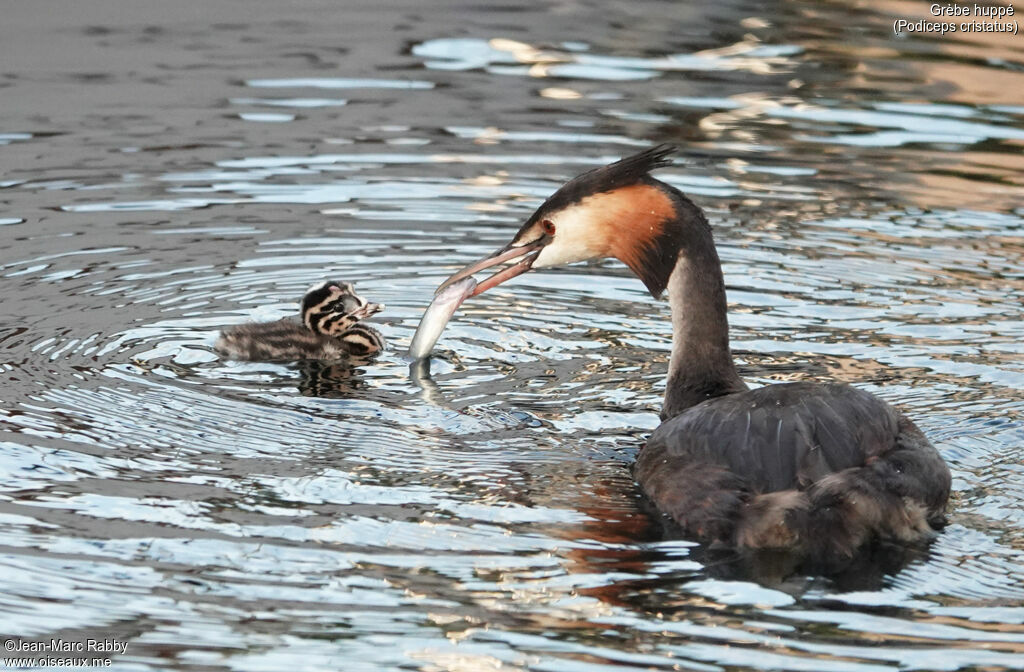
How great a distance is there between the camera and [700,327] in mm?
6738

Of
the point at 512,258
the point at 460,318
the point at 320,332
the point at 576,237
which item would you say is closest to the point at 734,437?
the point at 576,237

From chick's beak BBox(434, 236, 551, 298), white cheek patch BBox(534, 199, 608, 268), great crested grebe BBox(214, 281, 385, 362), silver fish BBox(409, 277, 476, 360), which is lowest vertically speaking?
great crested grebe BBox(214, 281, 385, 362)

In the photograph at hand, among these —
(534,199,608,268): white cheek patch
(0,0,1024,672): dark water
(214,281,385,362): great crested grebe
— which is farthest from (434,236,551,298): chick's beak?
(214,281,385,362): great crested grebe

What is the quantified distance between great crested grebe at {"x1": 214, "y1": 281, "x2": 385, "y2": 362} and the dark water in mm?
100

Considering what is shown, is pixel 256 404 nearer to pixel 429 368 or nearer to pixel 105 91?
pixel 429 368

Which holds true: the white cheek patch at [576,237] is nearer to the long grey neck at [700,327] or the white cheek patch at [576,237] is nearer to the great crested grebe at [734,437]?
the great crested grebe at [734,437]

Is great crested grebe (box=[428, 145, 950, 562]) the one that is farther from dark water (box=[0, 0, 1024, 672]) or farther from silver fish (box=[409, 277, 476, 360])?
silver fish (box=[409, 277, 476, 360])

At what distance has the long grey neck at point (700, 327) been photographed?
6703 millimetres

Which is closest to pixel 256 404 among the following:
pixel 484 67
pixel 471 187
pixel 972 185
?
pixel 471 187

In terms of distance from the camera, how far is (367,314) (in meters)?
8.09

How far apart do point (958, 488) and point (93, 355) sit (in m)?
3.89

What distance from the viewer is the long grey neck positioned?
22.0ft

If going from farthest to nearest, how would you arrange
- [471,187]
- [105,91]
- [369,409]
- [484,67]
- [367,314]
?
[484,67] < [105,91] < [471,187] < [367,314] < [369,409]

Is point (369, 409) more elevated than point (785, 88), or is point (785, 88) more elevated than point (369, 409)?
point (785, 88)
